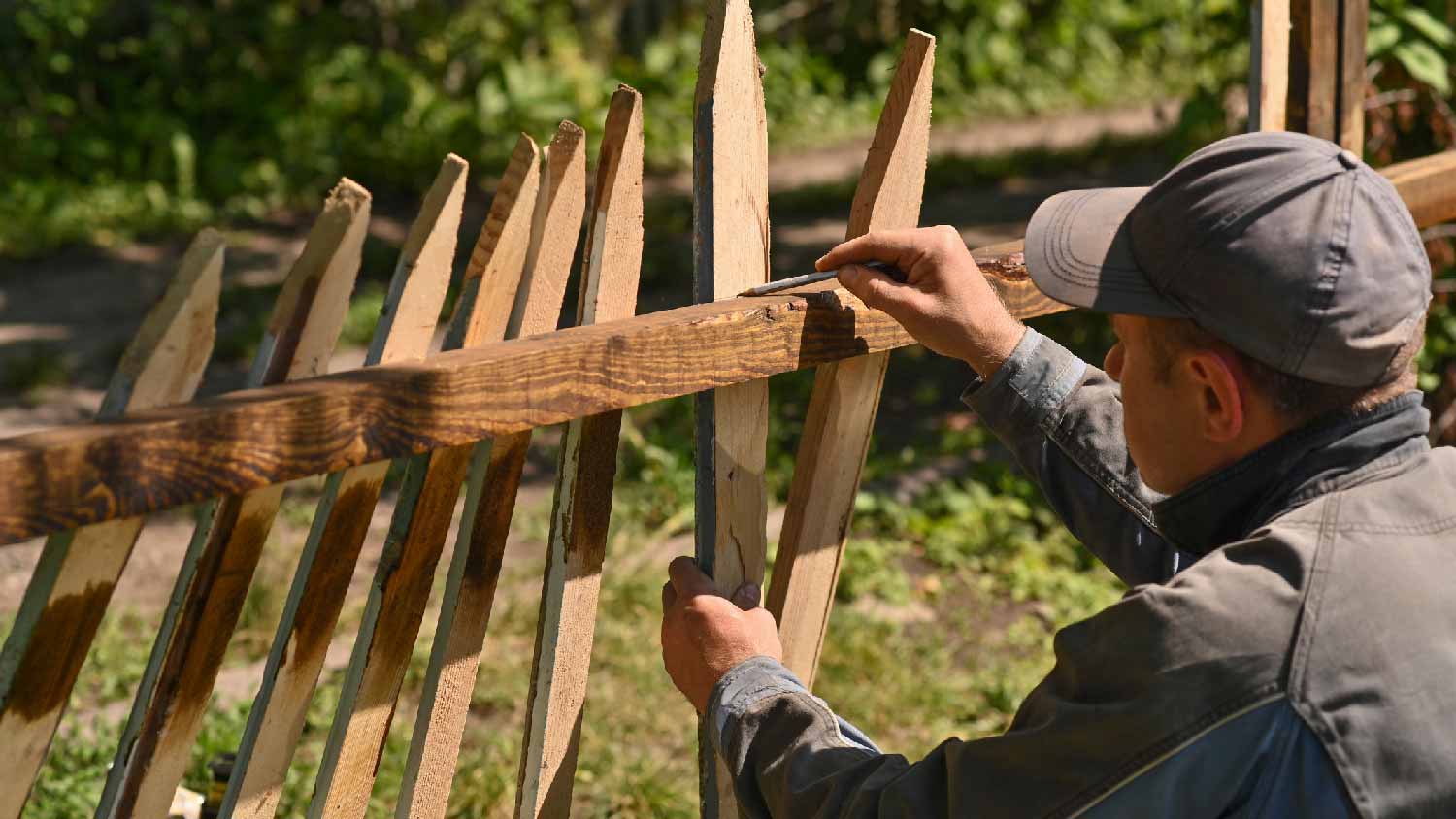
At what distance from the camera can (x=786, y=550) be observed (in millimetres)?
2246

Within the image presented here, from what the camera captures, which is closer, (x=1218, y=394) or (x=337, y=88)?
(x=1218, y=394)

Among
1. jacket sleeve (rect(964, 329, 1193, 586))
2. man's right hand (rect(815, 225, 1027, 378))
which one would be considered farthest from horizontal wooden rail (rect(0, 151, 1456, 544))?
jacket sleeve (rect(964, 329, 1193, 586))

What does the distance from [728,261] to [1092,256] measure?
0.58 meters

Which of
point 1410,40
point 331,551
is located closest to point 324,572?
point 331,551

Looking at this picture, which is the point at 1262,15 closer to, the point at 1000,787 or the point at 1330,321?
the point at 1330,321

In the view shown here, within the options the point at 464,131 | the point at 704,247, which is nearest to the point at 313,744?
the point at 704,247

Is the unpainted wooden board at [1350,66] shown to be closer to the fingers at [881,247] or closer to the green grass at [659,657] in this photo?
the green grass at [659,657]

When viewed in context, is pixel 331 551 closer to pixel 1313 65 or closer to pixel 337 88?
pixel 1313 65

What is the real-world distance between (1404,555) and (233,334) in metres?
5.32

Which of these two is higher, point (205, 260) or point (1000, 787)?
point (205, 260)

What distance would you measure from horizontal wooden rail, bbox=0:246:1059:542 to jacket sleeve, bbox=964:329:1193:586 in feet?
0.73

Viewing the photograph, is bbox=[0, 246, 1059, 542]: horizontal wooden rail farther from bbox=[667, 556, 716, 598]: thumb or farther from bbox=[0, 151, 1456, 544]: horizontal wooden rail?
bbox=[667, 556, 716, 598]: thumb

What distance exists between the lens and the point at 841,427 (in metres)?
2.22

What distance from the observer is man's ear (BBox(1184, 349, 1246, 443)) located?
4.80 ft
